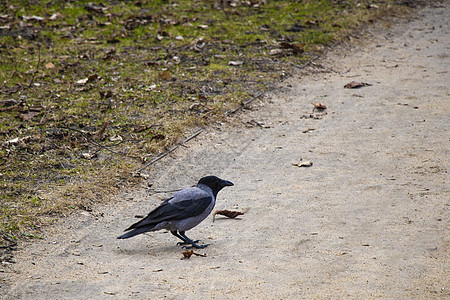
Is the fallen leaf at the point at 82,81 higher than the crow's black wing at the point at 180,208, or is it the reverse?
the crow's black wing at the point at 180,208

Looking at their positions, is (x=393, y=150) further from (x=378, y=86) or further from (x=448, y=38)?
(x=448, y=38)

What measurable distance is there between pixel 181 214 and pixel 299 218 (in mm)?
1151

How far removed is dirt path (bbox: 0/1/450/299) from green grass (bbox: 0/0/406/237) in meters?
0.47

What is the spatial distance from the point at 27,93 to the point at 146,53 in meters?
2.53

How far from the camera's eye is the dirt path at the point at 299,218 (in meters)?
3.89

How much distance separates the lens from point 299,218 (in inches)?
198

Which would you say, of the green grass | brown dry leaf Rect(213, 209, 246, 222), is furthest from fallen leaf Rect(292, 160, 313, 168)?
the green grass

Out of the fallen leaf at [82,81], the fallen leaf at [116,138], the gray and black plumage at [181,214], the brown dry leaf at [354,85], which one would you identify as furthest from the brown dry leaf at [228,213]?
the fallen leaf at [82,81]

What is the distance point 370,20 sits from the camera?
1187cm

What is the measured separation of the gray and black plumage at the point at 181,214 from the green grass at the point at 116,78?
3.87 feet

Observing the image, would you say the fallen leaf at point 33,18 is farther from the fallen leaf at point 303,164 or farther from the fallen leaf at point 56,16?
the fallen leaf at point 303,164

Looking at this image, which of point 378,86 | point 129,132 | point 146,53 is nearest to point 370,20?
point 378,86

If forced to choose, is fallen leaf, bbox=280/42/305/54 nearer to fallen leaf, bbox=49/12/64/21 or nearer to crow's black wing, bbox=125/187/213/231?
fallen leaf, bbox=49/12/64/21

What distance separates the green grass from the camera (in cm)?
597
